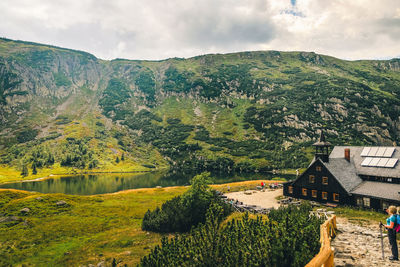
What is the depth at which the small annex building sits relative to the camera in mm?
41750


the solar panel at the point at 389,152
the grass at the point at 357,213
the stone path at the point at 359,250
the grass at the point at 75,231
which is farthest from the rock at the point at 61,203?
the solar panel at the point at 389,152

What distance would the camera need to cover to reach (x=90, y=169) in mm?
198000

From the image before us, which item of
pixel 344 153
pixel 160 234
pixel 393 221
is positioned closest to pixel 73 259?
pixel 160 234

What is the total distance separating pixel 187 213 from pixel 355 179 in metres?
34.8

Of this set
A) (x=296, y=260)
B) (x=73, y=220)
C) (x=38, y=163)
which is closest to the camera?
(x=296, y=260)

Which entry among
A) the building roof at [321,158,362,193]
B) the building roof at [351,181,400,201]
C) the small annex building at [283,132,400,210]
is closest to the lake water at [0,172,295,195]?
the small annex building at [283,132,400,210]

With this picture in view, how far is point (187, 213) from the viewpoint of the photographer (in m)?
43.3

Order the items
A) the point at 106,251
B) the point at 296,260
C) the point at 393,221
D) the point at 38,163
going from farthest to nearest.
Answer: the point at 38,163 < the point at 106,251 < the point at 393,221 < the point at 296,260

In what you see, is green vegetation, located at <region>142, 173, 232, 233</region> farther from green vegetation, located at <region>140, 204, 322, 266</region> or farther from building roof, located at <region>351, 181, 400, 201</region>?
green vegetation, located at <region>140, 204, 322, 266</region>

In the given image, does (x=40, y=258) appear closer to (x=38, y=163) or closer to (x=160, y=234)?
(x=160, y=234)

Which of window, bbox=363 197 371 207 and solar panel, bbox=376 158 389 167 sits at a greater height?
solar panel, bbox=376 158 389 167

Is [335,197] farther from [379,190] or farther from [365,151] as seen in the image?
[365,151]

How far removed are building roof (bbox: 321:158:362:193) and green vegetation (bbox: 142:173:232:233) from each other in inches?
922

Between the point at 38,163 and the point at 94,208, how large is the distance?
15993 centimetres
